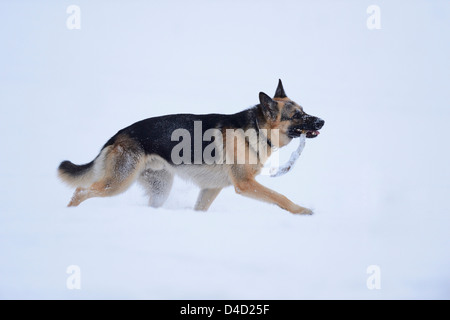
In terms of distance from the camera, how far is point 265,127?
6.25 m

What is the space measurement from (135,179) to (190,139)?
0.83m

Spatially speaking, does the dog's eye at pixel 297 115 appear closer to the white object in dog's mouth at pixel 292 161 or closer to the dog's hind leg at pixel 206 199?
the white object in dog's mouth at pixel 292 161

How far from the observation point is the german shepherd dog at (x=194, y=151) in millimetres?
6168

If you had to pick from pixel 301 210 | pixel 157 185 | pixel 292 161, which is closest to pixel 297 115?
pixel 292 161

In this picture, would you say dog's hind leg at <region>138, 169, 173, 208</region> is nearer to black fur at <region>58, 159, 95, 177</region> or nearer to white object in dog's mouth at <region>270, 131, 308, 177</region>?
black fur at <region>58, 159, 95, 177</region>

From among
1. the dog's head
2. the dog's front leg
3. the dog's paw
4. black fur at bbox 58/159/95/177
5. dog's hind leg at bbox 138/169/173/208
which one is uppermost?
the dog's head

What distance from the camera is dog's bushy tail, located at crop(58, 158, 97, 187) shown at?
6.39m

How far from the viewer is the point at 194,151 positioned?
20.8 ft

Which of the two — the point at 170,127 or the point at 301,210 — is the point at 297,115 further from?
the point at 170,127

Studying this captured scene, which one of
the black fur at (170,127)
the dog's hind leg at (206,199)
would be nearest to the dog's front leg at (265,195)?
the dog's hind leg at (206,199)

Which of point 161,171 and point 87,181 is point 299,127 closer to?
point 161,171

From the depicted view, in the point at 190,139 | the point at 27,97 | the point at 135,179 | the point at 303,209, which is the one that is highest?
the point at 27,97

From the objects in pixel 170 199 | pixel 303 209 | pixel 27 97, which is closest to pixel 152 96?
pixel 27 97

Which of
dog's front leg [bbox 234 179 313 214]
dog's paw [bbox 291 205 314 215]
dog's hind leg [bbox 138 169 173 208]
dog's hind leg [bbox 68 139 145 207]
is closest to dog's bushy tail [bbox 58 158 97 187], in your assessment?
dog's hind leg [bbox 68 139 145 207]
